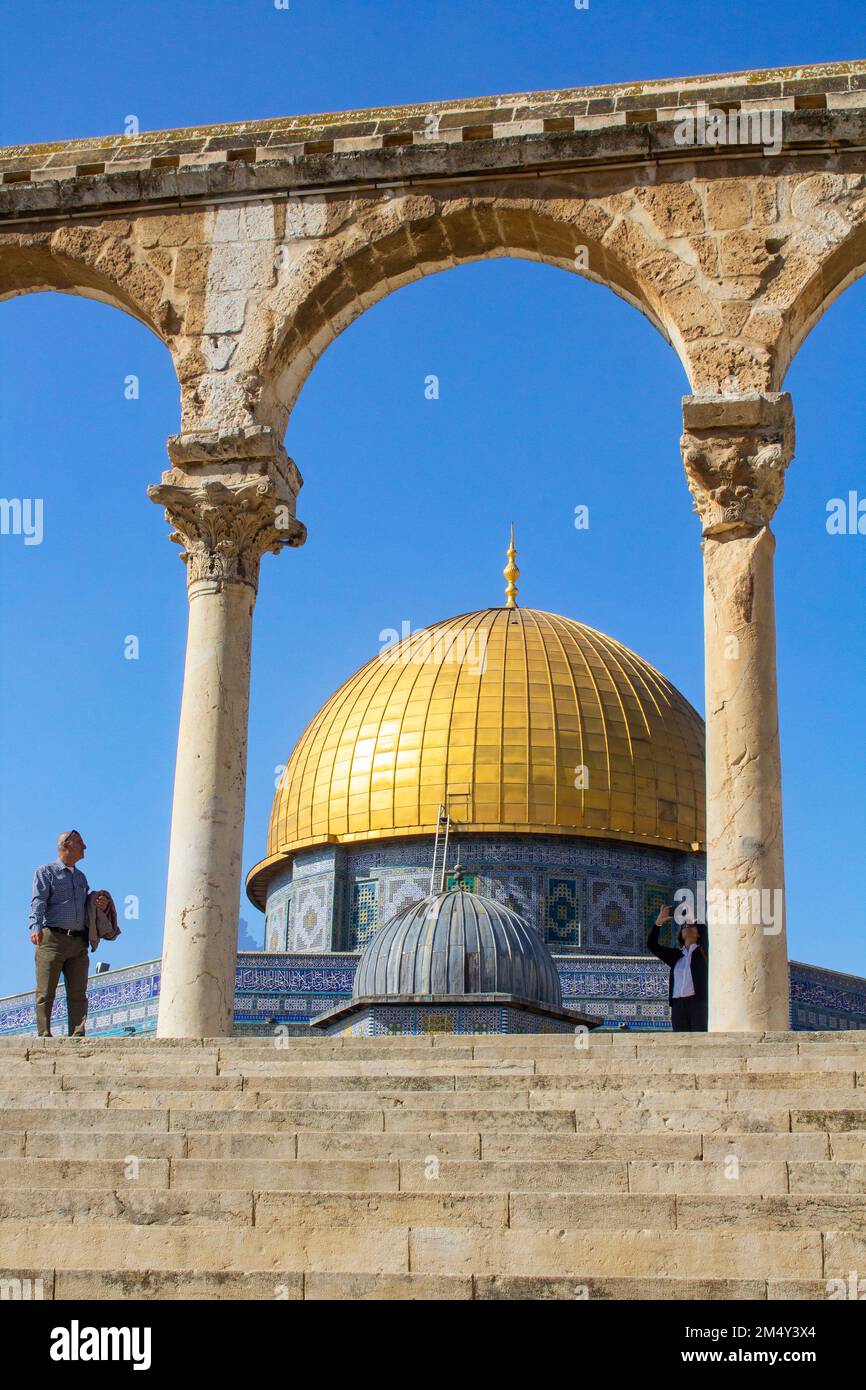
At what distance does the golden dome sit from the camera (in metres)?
31.7

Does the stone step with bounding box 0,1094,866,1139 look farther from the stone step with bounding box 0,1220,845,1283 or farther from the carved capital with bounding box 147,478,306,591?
the carved capital with bounding box 147,478,306,591

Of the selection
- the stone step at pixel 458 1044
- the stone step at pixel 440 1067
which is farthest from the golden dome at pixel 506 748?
the stone step at pixel 440 1067

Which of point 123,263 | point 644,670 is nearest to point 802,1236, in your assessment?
point 123,263

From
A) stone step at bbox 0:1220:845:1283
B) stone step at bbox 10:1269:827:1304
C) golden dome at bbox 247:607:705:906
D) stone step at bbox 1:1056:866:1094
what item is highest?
golden dome at bbox 247:607:705:906

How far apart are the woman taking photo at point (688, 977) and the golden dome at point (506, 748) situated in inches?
795

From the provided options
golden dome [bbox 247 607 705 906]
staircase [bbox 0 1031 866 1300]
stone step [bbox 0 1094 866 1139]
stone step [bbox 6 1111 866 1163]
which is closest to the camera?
staircase [bbox 0 1031 866 1300]

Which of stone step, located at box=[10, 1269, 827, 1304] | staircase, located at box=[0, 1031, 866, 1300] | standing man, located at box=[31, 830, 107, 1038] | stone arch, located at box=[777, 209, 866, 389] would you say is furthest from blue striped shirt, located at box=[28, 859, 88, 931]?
stone arch, located at box=[777, 209, 866, 389]

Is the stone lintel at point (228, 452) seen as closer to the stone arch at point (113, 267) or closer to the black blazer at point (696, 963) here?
the stone arch at point (113, 267)

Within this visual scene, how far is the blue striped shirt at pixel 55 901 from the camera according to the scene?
1058cm

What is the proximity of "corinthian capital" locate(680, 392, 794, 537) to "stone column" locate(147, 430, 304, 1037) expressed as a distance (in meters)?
2.64

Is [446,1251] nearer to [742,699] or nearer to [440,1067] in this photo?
[440,1067]
